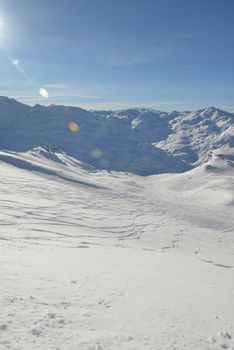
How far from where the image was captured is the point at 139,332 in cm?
1128

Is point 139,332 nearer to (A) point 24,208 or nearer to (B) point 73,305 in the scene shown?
(B) point 73,305

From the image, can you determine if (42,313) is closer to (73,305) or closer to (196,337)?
(73,305)

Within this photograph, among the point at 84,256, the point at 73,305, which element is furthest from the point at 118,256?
the point at 73,305

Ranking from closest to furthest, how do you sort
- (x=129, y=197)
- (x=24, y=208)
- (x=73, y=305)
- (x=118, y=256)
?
1. (x=73, y=305)
2. (x=118, y=256)
3. (x=24, y=208)
4. (x=129, y=197)

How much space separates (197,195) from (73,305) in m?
124

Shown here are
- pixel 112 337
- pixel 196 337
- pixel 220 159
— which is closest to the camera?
pixel 112 337

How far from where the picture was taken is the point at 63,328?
35.4 ft

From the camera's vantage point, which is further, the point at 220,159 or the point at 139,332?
the point at 220,159

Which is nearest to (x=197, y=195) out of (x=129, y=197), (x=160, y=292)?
(x=129, y=197)

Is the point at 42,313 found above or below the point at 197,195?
above

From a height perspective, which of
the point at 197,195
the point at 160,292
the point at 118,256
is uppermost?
the point at 160,292

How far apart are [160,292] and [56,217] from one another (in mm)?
37198

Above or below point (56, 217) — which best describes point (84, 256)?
above

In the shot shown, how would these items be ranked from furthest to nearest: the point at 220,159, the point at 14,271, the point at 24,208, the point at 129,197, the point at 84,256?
the point at 220,159
the point at 129,197
the point at 24,208
the point at 84,256
the point at 14,271
